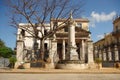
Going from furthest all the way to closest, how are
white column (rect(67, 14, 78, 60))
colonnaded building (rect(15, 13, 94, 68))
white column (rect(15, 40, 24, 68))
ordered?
white column (rect(15, 40, 24, 68)) < colonnaded building (rect(15, 13, 94, 68)) < white column (rect(67, 14, 78, 60))

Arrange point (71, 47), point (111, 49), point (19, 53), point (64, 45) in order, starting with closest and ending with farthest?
1. point (71, 47)
2. point (19, 53)
3. point (111, 49)
4. point (64, 45)

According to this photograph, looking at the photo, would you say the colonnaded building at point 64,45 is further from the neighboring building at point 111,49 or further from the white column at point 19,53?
the neighboring building at point 111,49

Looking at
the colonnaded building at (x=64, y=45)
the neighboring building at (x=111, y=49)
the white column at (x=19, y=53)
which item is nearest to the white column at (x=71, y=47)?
the colonnaded building at (x=64, y=45)

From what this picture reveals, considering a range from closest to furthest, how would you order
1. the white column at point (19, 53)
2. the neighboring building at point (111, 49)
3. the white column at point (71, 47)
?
the white column at point (71, 47)
the white column at point (19, 53)
the neighboring building at point (111, 49)

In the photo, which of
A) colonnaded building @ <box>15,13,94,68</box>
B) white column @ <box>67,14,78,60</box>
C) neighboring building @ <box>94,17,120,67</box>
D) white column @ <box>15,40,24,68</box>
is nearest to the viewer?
white column @ <box>67,14,78,60</box>

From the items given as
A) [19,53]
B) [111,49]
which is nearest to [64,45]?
[111,49]

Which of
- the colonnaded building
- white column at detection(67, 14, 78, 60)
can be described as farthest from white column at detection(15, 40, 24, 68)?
white column at detection(67, 14, 78, 60)

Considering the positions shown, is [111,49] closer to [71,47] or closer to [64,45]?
[64,45]

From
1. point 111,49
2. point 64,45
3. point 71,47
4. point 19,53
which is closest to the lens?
point 71,47

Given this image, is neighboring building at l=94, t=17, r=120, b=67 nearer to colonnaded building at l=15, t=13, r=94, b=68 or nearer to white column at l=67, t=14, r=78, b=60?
colonnaded building at l=15, t=13, r=94, b=68

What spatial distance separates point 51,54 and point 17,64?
4835 mm

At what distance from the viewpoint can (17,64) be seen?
26.2 meters

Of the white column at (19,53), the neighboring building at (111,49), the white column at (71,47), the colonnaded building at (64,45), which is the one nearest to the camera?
the white column at (71,47)

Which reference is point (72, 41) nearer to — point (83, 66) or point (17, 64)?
point (83, 66)
